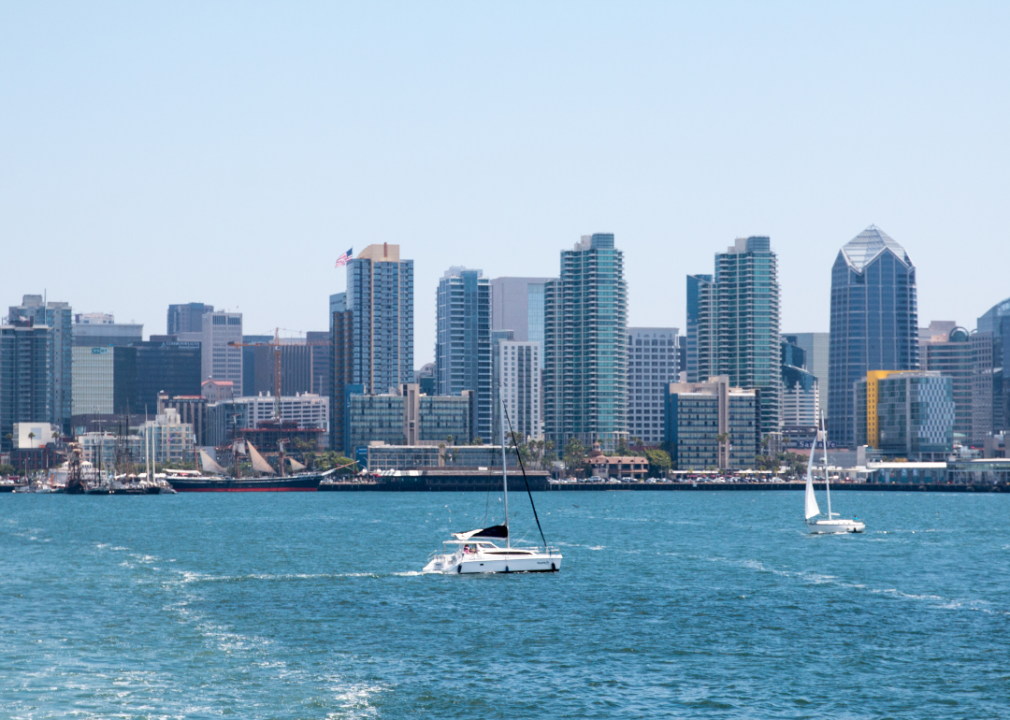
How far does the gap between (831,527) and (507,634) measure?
83.8m

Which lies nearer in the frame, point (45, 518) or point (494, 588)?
point (494, 588)

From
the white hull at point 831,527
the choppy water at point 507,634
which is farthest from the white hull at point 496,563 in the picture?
the white hull at point 831,527

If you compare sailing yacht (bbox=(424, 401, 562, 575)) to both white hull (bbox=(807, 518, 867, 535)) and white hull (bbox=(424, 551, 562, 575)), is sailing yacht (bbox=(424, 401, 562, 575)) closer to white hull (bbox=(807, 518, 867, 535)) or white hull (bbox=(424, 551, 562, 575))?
white hull (bbox=(424, 551, 562, 575))

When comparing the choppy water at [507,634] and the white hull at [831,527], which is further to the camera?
the white hull at [831,527]

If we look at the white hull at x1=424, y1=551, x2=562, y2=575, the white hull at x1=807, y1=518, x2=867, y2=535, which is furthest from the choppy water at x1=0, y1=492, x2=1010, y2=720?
the white hull at x1=807, y1=518, x2=867, y2=535

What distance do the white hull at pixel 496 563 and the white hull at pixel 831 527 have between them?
54.7m

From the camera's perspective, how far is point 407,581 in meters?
92.4

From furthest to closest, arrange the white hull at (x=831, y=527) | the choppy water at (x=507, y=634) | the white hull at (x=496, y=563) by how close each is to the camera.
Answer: the white hull at (x=831, y=527), the white hull at (x=496, y=563), the choppy water at (x=507, y=634)

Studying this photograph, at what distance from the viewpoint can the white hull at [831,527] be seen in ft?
469

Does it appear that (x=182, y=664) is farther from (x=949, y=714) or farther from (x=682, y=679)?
(x=949, y=714)

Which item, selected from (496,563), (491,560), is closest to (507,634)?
(491,560)

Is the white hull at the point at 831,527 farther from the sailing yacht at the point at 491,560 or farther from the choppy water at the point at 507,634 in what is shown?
the sailing yacht at the point at 491,560

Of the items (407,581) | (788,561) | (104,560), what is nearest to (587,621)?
(407,581)

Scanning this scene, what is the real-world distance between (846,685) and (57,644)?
37.3 metres
